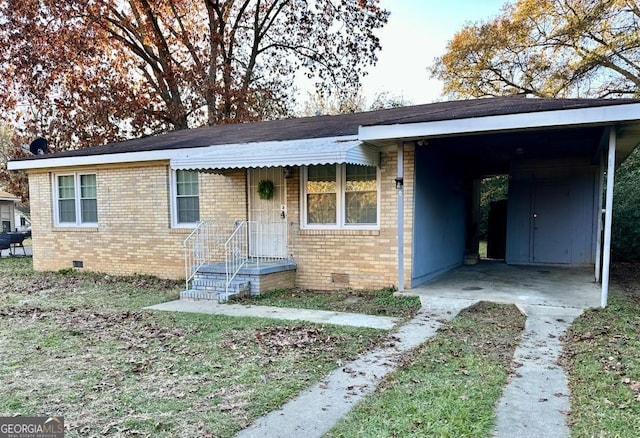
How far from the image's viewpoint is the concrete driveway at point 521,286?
7.17 metres

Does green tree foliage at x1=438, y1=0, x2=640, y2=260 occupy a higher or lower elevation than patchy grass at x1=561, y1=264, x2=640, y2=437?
higher

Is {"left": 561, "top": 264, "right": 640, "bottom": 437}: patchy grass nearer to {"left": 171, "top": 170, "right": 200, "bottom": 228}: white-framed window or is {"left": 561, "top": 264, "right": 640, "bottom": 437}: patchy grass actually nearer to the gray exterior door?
the gray exterior door

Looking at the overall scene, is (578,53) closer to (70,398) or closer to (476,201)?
(476,201)

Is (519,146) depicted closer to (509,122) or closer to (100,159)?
(509,122)

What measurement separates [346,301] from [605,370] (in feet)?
14.1

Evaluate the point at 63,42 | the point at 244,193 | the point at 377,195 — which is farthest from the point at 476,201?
the point at 63,42

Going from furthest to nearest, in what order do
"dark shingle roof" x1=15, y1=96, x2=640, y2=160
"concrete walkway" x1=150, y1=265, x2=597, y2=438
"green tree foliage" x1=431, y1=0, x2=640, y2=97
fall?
"green tree foliage" x1=431, y1=0, x2=640, y2=97 → "dark shingle roof" x1=15, y1=96, x2=640, y2=160 → "concrete walkway" x1=150, y1=265, x2=597, y2=438

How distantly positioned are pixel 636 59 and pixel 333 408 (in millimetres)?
22023

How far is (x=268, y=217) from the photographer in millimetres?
9680

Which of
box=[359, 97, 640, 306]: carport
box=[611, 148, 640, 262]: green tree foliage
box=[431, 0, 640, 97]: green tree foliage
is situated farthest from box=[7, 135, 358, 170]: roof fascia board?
box=[431, 0, 640, 97]: green tree foliage

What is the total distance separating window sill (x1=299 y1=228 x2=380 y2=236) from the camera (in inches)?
337

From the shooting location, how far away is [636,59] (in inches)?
733

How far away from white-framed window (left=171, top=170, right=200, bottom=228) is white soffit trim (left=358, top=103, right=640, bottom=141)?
16.3 ft

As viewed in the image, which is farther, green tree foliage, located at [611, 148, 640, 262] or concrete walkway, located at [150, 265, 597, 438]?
green tree foliage, located at [611, 148, 640, 262]
